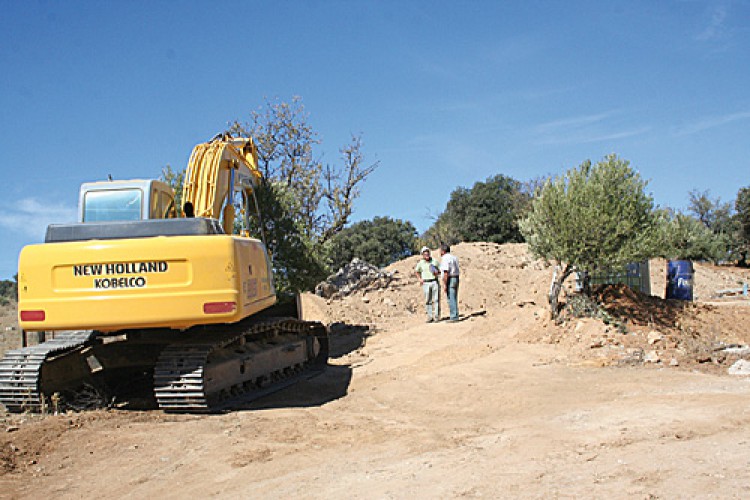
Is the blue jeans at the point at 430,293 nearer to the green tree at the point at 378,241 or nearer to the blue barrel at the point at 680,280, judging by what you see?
the blue barrel at the point at 680,280

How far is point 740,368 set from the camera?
28.1ft

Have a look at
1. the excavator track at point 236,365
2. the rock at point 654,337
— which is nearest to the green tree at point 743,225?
the rock at point 654,337

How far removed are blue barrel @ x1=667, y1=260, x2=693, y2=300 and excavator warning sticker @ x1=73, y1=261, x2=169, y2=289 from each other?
1252cm

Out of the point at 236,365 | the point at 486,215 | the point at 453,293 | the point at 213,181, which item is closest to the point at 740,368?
the point at 236,365

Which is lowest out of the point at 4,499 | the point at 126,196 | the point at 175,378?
the point at 4,499

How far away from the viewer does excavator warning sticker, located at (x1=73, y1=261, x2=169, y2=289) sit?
677 centimetres

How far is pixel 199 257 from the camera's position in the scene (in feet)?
22.3

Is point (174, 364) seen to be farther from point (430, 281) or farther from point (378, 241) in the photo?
point (378, 241)

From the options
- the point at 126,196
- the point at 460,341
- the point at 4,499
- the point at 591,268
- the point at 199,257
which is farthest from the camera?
the point at 460,341

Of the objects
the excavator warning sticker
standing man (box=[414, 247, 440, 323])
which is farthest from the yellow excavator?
standing man (box=[414, 247, 440, 323])

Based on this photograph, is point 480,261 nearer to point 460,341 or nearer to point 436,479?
point 460,341

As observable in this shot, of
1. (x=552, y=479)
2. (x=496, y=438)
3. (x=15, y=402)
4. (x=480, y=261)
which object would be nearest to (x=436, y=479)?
(x=552, y=479)

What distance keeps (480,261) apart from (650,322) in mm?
14539

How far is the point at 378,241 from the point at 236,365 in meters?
40.1
